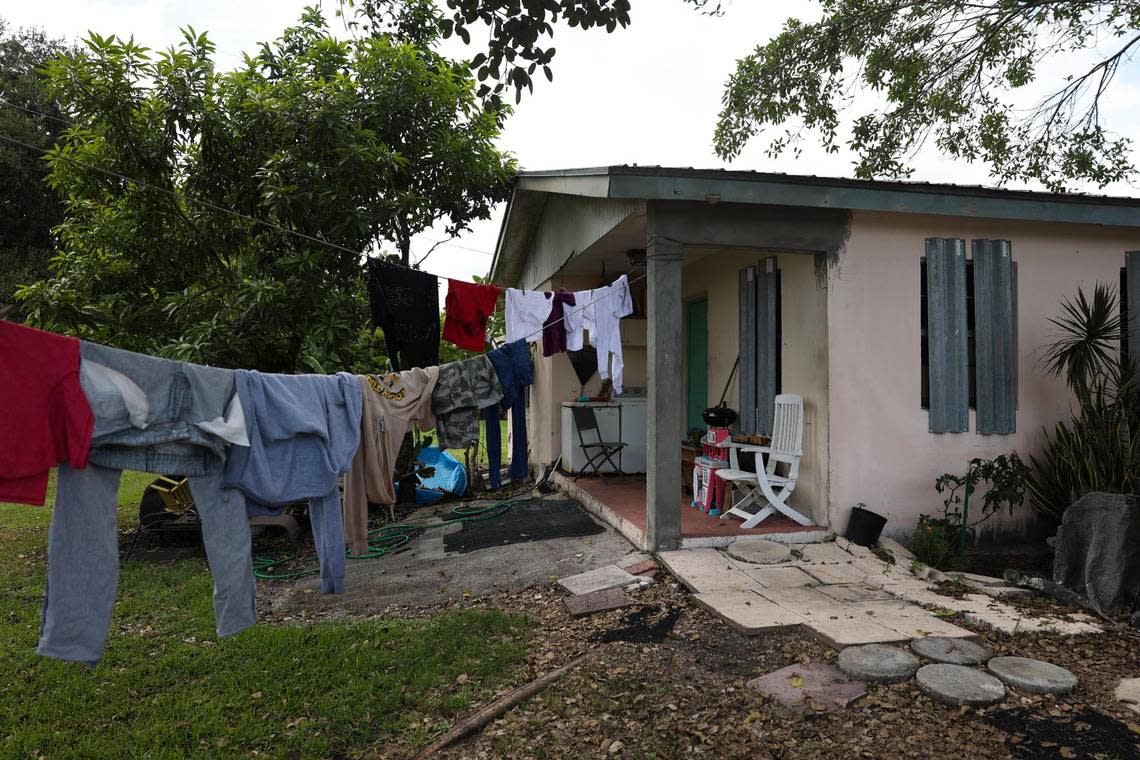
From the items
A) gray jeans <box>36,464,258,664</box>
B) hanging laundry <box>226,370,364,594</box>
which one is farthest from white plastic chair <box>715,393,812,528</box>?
gray jeans <box>36,464,258,664</box>

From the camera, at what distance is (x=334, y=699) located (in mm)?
3766

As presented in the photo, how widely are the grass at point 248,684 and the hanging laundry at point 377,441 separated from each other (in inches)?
30.0

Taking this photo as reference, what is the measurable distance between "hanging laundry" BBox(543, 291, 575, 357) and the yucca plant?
4467mm

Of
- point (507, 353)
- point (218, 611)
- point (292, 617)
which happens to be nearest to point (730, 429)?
point (507, 353)

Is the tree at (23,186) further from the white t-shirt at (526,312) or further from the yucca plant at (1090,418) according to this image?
the yucca plant at (1090,418)

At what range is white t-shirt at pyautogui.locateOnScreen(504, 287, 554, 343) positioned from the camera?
20.1ft

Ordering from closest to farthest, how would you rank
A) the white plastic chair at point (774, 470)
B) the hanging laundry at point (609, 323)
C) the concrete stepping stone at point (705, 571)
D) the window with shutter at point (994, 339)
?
the concrete stepping stone at point (705, 571), the hanging laundry at point (609, 323), the white plastic chair at point (774, 470), the window with shutter at point (994, 339)

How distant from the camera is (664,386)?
19.0 feet

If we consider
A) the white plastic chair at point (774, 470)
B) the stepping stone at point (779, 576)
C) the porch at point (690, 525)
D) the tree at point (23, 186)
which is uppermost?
the tree at point (23, 186)

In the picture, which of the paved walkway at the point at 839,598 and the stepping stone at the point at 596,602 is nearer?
the paved walkway at the point at 839,598

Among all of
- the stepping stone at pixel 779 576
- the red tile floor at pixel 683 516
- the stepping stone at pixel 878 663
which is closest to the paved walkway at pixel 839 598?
the stepping stone at pixel 779 576

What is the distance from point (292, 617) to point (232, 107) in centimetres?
525

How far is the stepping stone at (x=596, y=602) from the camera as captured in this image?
486 centimetres

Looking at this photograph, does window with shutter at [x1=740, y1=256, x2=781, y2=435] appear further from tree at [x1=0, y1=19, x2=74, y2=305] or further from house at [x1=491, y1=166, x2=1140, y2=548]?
tree at [x1=0, y1=19, x2=74, y2=305]
